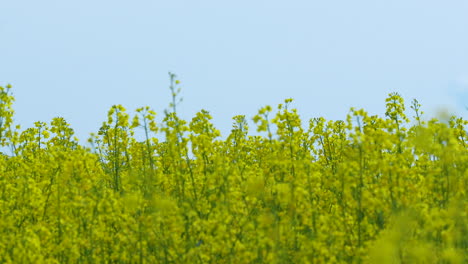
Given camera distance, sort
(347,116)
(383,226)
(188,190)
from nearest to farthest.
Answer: (383,226)
(188,190)
(347,116)

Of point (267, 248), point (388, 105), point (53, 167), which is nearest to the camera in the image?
point (267, 248)

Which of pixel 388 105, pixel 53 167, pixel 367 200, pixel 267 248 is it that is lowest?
pixel 267 248

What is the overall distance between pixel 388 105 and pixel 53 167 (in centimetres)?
543

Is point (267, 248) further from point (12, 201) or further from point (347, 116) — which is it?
point (12, 201)

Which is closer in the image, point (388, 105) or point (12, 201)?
point (12, 201)

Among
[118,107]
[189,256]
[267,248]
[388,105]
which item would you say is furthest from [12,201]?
[388,105]

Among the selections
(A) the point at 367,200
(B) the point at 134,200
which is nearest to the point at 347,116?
(A) the point at 367,200

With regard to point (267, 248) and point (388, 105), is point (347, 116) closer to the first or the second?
point (388, 105)

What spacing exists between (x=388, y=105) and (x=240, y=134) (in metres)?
2.53

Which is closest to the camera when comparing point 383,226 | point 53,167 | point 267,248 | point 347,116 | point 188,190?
point 267,248

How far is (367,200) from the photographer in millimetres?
5504

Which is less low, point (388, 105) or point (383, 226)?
point (388, 105)

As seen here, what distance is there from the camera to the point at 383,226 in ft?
21.0

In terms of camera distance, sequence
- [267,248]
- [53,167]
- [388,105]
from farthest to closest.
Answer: [388,105], [53,167], [267,248]
